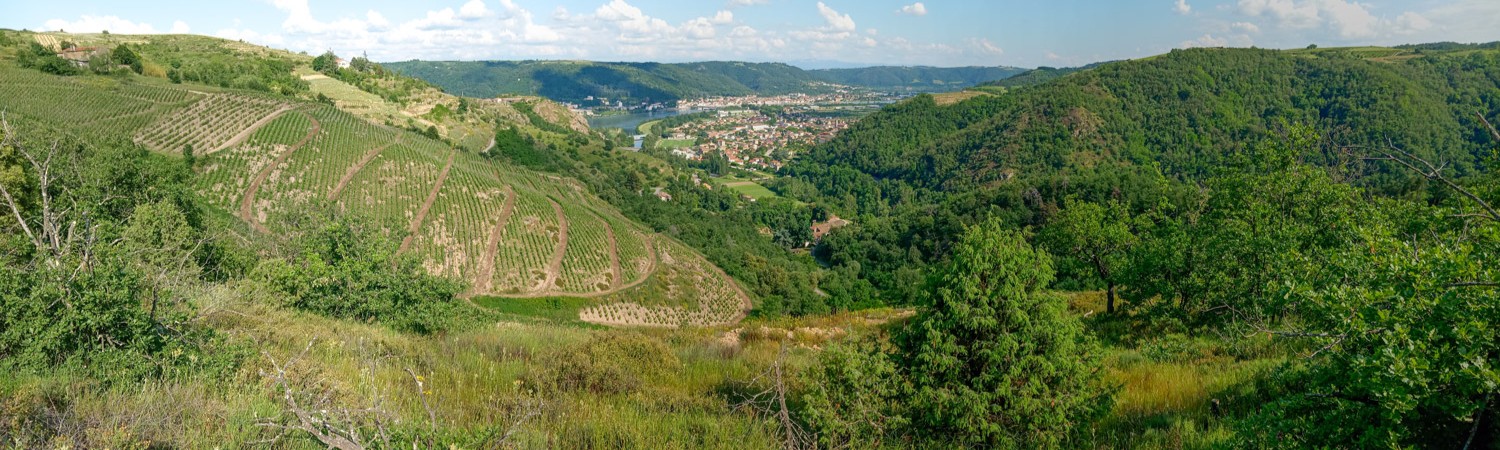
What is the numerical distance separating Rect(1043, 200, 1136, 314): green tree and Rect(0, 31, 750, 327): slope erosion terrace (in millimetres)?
29452

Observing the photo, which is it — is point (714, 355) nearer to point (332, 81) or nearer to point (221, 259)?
point (221, 259)

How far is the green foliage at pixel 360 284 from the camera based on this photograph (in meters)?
11.8

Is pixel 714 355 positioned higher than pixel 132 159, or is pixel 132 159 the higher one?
pixel 132 159

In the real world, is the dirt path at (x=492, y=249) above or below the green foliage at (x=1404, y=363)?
below

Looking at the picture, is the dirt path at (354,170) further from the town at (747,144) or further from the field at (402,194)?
the town at (747,144)

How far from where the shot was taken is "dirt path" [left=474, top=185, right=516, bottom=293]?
38812mm

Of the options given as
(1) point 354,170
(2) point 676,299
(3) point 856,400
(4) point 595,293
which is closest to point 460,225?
(1) point 354,170

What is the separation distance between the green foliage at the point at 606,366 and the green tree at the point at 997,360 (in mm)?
3227

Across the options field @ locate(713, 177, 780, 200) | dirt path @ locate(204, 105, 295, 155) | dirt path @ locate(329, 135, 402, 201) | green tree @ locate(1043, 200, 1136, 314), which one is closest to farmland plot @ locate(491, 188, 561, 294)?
dirt path @ locate(329, 135, 402, 201)

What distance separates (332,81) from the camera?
303 feet

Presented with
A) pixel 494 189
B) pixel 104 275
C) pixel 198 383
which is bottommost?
pixel 494 189

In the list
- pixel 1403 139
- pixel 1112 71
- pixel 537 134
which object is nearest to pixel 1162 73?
pixel 1112 71

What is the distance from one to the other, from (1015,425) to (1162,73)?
138941mm

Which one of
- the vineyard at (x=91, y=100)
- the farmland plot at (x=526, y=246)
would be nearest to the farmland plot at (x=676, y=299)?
the farmland plot at (x=526, y=246)
